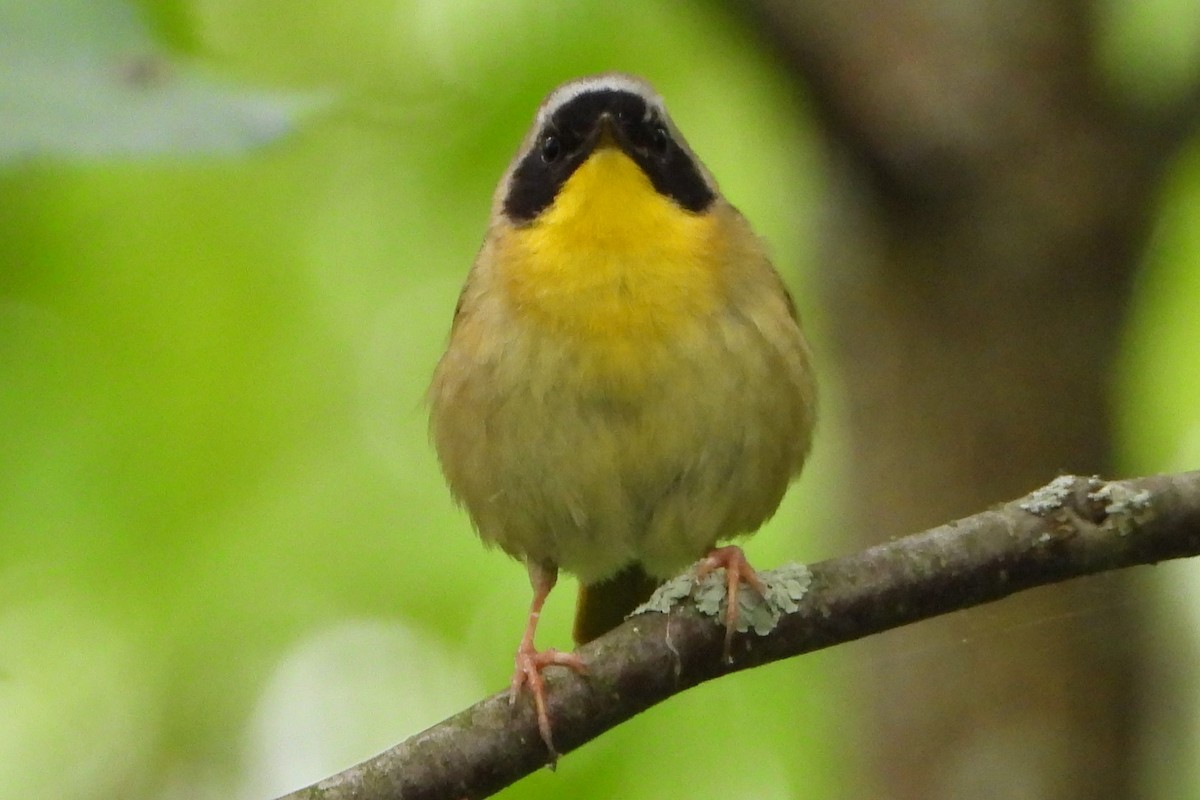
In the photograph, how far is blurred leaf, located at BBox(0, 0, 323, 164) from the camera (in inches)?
88.0

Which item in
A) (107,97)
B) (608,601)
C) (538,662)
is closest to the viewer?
(107,97)

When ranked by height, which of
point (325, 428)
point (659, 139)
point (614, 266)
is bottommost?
point (614, 266)

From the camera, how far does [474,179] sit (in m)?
5.38

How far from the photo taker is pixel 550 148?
3.92 m

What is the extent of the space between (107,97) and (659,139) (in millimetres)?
1825

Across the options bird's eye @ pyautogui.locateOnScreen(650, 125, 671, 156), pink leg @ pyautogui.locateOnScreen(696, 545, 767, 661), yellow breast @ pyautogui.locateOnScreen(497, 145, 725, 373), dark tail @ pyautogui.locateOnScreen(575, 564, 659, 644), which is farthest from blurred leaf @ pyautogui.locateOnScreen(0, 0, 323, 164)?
dark tail @ pyautogui.locateOnScreen(575, 564, 659, 644)

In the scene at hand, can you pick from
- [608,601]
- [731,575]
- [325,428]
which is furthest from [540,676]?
[325,428]

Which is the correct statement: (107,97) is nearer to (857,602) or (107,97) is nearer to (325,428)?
(857,602)

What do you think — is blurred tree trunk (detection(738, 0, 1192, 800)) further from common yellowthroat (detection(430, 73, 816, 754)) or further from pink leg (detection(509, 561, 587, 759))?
pink leg (detection(509, 561, 587, 759))

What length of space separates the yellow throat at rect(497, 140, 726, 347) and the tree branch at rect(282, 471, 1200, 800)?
945mm

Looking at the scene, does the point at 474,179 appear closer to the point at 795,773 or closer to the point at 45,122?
the point at 795,773

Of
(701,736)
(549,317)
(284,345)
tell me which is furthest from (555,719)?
(284,345)

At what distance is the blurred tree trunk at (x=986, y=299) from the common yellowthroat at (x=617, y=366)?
72cm

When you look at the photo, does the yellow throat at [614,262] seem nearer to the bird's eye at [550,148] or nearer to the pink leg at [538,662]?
the bird's eye at [550,148]
